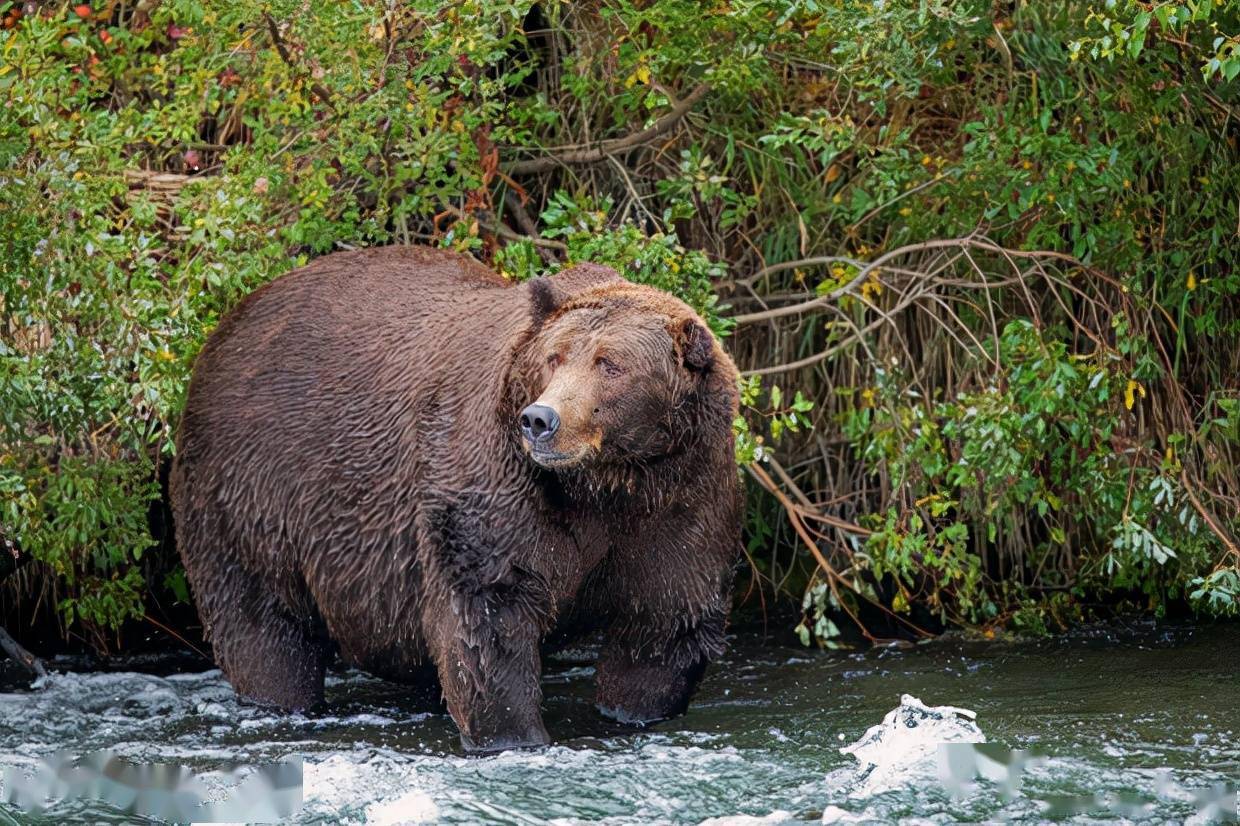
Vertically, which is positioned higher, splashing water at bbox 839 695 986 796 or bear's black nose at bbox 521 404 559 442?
bear's black nose at bbox 521 404 559 442

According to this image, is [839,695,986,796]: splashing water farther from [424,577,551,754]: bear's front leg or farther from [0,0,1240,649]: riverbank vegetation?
[0,0,1240,649]: riverbank vegetation

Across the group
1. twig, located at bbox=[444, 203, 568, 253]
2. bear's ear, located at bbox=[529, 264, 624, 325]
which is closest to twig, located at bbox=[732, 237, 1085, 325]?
twig, located at bbox=[444, 203, 568, 253]

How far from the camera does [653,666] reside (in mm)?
6961

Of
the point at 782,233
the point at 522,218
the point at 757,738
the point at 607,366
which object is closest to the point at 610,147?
the point at 522,218

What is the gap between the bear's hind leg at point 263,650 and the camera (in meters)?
7.57

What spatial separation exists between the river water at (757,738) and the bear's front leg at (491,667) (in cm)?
11

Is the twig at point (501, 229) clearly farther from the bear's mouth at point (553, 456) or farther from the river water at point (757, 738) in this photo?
the bear's mouth at point (553, 456)

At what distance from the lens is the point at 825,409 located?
9406 millimetres

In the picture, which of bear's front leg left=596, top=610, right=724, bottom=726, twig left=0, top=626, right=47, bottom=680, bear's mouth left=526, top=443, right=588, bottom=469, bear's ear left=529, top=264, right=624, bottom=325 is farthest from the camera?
twig left=0, top=626, right=47, bottom=680

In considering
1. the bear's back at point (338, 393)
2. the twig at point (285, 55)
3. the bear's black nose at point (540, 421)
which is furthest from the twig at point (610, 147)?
the bear's black nose at point (540, 421)

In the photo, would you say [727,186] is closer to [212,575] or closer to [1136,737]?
[212,575]

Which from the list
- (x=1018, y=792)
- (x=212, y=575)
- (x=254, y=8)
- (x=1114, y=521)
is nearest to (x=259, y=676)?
(x=212, y=575)

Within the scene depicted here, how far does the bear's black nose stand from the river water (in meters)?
1.15

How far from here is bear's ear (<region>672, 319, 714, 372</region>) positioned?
623 cm
